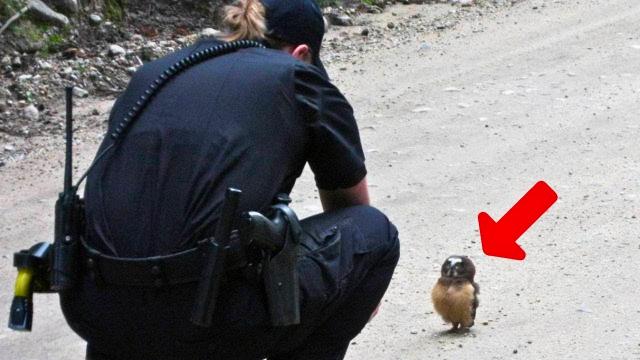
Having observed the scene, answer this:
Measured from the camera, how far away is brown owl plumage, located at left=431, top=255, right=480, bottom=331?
5012 mm

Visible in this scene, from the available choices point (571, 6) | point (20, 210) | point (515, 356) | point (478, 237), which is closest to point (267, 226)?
point (515, 356)

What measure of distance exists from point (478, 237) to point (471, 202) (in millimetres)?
503

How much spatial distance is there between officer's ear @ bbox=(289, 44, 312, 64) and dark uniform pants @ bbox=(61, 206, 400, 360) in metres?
0.47

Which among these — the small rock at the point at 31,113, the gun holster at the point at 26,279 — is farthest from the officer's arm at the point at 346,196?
the small rock at the point at 31,113

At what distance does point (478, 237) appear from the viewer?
20.4ft

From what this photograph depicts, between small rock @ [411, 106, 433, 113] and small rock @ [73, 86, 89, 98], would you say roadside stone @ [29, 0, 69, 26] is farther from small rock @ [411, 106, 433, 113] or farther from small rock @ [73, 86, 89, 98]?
small rock @ [411, 106, 433, 113]

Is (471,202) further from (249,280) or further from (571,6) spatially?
(571,6)

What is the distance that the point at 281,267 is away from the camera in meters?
3.45

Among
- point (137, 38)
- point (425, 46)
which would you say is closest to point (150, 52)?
point (137, 38)

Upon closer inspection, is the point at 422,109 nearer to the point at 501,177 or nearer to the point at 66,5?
the point at 501,177

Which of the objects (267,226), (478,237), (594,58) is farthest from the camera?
(594,58)

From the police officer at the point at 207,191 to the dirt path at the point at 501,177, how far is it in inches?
55.7

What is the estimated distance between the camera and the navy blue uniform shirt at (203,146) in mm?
Result: 3369

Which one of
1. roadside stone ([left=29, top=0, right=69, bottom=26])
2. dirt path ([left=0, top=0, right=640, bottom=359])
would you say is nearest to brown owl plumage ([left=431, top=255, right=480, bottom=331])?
dirt path ([left=0, top=0, right=640, bottom=359])
